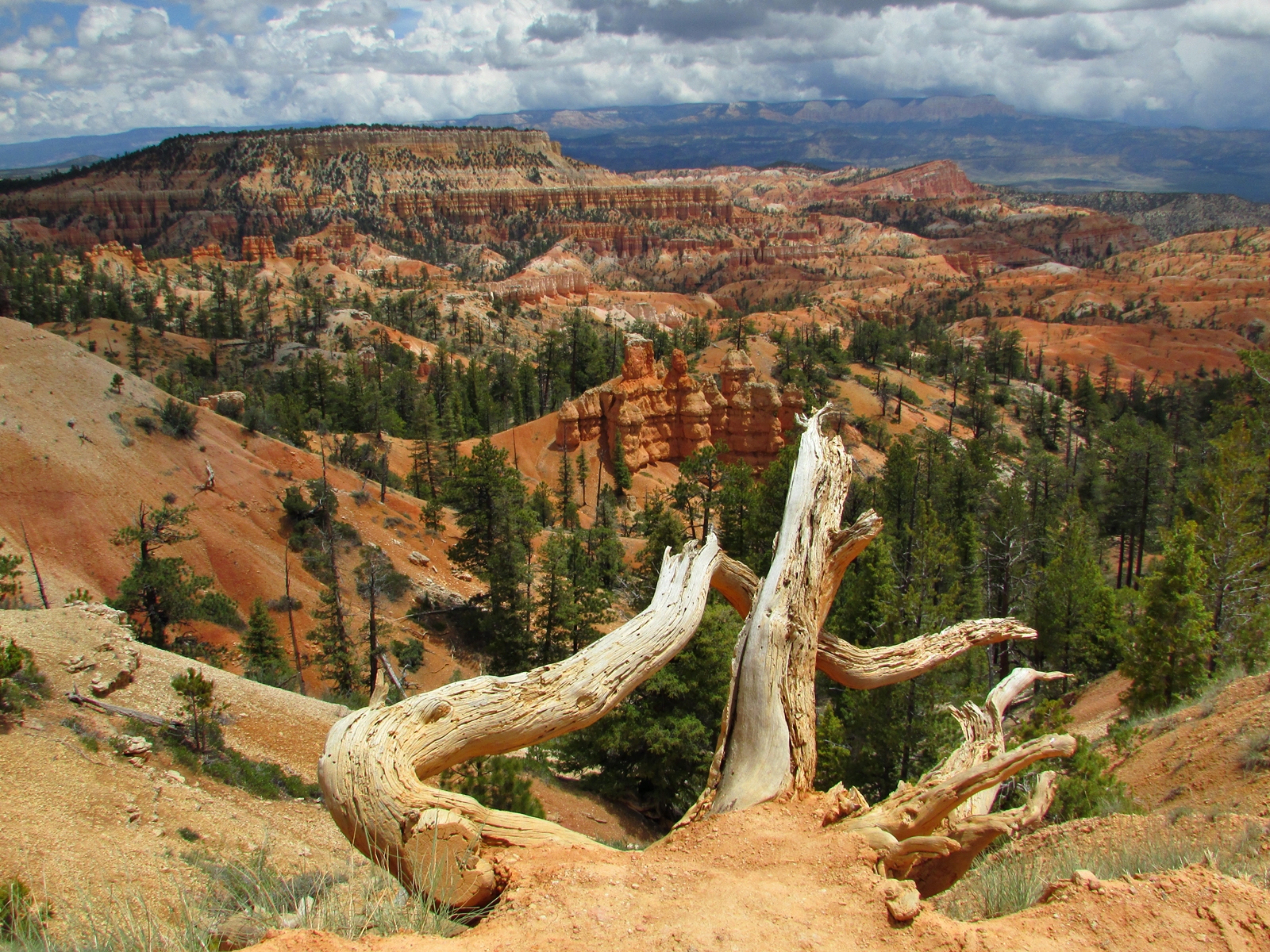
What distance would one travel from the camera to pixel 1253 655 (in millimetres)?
15961

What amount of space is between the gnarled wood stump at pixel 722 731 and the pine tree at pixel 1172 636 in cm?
1291

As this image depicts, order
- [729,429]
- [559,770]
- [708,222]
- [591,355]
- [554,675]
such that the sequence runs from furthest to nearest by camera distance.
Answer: [708,222] < [591,355] < [729,429] < [559,770] < [554,675]

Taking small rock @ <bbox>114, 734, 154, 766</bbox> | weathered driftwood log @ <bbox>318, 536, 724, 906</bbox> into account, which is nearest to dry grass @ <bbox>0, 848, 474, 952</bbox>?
weathered driftwood log @ <bbox>318, 536, 724, 906</bbox>

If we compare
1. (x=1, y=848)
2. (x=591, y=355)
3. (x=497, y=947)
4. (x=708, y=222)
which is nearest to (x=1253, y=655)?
(x=497, y=947)

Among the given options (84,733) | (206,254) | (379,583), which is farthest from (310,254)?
(84,733)

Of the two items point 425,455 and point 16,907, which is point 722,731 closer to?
point 16,907

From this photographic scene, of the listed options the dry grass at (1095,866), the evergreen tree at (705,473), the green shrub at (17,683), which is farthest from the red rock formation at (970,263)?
the dry grass at (1095,866)

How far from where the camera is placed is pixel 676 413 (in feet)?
171

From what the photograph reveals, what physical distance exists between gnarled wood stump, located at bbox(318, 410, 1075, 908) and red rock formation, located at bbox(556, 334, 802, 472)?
42413mm

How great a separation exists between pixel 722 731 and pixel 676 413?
47121 millimetres

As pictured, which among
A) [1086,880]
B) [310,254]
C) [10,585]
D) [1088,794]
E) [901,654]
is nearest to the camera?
[1086,880]

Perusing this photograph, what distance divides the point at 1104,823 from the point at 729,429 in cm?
4486

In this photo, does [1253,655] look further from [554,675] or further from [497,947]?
[497,947]

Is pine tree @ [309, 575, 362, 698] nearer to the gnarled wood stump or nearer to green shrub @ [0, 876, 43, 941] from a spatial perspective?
green shrub @ [0, 876, 43, 941]
